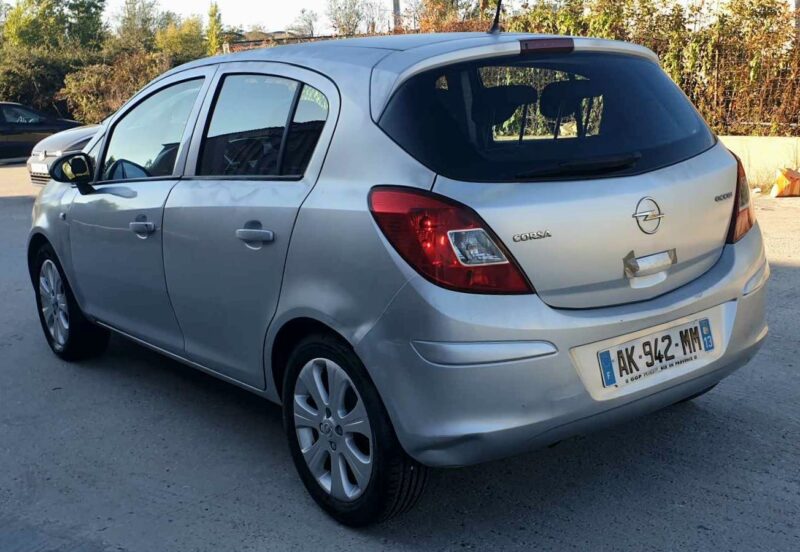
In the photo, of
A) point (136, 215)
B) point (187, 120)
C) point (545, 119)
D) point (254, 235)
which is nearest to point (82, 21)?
point (136, 215)

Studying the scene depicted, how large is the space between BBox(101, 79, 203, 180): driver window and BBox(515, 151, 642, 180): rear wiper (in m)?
1.97

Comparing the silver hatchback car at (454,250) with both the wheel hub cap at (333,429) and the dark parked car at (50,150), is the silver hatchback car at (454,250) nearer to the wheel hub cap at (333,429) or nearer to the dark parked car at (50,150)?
the wheel hub cap at (333,429)

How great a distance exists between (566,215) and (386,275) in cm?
61

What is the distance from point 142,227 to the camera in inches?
174

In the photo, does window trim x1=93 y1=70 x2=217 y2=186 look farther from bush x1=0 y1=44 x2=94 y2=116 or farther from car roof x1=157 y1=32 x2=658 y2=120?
bush x1=0 y1=44 x2=94 y2=116

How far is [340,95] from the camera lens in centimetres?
340

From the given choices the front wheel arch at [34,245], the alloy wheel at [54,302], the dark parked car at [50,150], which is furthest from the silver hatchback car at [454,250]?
the dark parked car at [50,150]

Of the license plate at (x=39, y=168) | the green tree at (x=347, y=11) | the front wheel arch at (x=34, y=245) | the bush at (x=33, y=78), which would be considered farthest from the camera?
the green tree at (x=347, y=11)

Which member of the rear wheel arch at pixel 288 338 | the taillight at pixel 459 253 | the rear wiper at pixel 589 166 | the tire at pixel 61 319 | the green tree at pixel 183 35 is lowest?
the green tree at pixel 183 35

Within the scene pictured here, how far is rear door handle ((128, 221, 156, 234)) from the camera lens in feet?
14.3

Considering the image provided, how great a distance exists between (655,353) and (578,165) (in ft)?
2.28

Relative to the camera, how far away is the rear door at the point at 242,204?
352 centimetres

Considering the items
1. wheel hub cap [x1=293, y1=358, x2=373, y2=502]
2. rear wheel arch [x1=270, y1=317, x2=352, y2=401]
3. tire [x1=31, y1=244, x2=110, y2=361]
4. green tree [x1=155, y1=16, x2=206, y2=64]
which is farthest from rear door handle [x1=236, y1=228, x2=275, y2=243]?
green tree [x1=155, y1=16, x2=206, y2=64]

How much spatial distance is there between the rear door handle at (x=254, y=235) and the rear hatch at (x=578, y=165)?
0.68 meters
